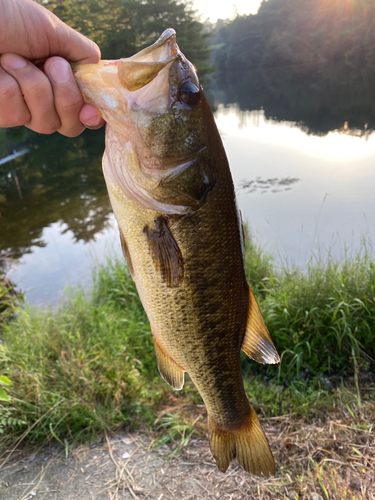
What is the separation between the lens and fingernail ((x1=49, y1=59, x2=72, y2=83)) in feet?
4.80

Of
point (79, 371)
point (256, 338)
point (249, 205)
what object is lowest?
point (249, 205)

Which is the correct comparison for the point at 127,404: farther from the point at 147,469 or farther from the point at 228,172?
the point at 228,172

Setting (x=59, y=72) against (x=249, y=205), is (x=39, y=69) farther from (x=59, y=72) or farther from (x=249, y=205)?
(x=249, y=205)

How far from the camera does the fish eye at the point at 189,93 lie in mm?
1380

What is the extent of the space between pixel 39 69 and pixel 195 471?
2906 mm

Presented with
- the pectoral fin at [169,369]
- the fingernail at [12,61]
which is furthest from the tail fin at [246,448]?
the fingernail at [12,61]

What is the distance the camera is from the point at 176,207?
1.48 m

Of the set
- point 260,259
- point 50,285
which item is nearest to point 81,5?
point 50,285

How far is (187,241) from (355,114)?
70.6ft

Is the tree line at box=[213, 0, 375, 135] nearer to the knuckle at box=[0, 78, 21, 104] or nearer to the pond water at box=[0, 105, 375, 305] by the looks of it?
the pond water at box=[0, 105, 375, 305]

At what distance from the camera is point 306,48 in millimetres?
48812

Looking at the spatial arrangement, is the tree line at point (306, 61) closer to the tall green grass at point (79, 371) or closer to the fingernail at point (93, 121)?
the tall green grass at point (79, 371)

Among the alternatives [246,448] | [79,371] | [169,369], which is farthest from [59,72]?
[79,371]

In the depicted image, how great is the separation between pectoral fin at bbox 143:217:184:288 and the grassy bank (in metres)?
2.06
